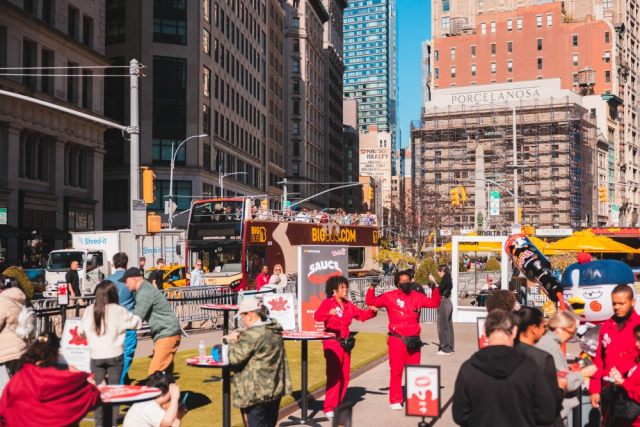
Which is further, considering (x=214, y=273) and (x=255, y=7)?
(x=255, y=7)

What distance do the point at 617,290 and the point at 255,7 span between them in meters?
81.6

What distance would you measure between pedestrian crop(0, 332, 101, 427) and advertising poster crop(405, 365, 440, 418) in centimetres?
329

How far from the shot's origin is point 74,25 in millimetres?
51594

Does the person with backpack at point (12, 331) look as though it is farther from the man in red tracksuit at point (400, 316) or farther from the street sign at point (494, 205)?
the street sign at point (494, 205)

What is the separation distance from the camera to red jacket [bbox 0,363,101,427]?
6156 millimetres

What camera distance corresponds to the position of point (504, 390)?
560 centimetres

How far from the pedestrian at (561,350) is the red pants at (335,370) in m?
4.15

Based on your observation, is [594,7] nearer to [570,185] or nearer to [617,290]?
[570,185]

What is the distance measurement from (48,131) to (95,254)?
15182 millimetres

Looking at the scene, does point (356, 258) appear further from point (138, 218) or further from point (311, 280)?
point (311, 280)

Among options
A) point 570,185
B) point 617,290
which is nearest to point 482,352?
point 617,290

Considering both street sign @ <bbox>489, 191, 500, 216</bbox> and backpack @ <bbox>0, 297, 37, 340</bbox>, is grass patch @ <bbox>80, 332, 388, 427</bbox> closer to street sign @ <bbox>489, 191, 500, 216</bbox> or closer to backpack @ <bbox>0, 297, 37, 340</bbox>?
backpack @ <bbox>0, 297, 37, 340</bbox>

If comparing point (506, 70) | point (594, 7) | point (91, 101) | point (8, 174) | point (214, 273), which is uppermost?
point (594, 7)

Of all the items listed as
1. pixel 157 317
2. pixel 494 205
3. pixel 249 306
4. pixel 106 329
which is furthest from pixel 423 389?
pixel 494 205
